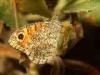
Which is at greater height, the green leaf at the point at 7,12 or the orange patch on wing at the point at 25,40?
the green leaf at the point at 7,12

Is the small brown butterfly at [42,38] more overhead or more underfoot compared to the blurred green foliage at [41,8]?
more underfoot

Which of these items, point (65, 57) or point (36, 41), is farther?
point (65, 57)

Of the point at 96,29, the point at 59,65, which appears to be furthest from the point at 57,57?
the point at 96,29

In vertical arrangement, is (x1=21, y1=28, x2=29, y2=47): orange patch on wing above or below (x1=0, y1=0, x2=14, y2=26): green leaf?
below

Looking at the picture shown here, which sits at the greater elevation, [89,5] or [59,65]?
[89,5]

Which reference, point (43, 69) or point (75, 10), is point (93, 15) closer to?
point (75, 10)

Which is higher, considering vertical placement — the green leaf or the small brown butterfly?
the green leaf

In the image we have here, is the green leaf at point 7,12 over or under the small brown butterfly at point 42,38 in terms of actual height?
over

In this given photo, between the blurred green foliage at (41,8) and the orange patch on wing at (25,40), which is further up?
the blurred green foliage at (41,8)

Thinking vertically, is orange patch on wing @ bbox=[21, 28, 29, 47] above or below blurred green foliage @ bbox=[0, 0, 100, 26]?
below

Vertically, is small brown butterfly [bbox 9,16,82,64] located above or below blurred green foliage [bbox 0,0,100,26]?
below
